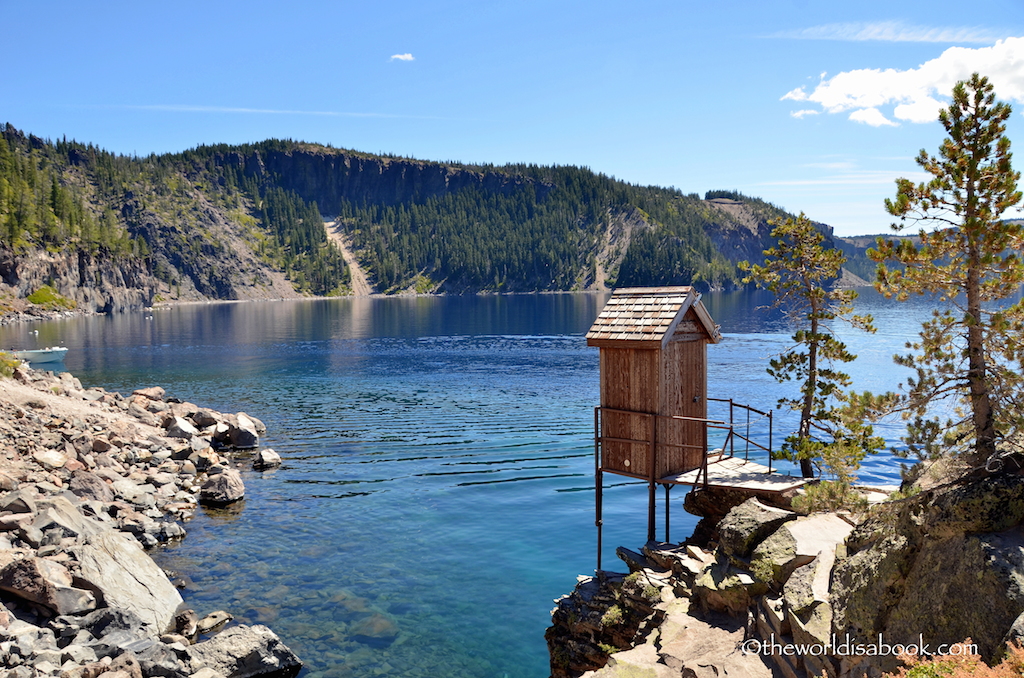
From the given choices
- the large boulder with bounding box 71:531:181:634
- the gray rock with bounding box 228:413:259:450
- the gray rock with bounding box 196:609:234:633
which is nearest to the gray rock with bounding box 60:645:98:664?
the large boulder with bounding box 71:531:181:634

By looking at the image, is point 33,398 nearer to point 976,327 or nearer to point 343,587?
point 343,587

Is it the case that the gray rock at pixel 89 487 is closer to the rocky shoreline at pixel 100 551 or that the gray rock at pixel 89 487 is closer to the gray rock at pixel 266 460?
the rocky shoreline at pixel 100 551

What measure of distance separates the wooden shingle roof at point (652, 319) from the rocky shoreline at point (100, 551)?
1153 centimetres

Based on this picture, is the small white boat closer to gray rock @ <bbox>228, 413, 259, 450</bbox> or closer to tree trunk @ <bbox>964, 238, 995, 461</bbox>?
gray rock @ <bbox>228, 413, 259, 450</bbox>

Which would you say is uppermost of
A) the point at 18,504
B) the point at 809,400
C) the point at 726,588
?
the point at 809,400

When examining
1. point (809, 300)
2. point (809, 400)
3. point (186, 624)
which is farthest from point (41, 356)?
point (809, 400)

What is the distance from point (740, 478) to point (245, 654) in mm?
13089

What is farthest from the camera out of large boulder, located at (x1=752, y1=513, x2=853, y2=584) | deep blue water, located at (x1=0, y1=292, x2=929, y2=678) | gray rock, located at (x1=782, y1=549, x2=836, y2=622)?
deep blue water, located at (x1=0, y1=292, x2=929, y2=678)

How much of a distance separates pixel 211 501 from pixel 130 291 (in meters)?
175

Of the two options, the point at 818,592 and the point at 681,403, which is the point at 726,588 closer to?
the point at 818,592

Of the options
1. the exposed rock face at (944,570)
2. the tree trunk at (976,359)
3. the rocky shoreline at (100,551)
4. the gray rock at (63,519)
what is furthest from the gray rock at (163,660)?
the tree trunk at (976,359)

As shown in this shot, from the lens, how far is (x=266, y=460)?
3484 centimetres

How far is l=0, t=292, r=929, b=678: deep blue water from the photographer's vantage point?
62.6 ft

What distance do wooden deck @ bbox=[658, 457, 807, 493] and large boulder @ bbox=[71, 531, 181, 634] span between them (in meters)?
13.2
